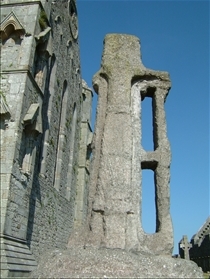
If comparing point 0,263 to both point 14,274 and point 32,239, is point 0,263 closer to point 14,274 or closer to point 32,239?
point 14,274

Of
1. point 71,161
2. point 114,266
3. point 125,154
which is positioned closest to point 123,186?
point 125,154

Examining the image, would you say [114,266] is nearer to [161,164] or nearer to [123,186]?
[123,186]

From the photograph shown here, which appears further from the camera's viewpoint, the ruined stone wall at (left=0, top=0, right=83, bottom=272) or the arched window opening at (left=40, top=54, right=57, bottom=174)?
the arched window opening at (left=40, top=54, right=57, bottom=174)

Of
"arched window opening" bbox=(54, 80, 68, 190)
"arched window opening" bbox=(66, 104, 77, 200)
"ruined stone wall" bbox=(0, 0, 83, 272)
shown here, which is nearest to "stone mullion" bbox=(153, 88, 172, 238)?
"ruined stone wall" bbox=(0, 0, 83, 272)

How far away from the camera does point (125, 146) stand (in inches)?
197

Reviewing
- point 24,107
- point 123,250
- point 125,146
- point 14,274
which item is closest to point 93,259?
point 123,250

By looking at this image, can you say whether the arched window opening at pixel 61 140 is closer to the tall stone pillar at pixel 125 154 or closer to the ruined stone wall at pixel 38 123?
the ruined stone wall at pixel 38 123

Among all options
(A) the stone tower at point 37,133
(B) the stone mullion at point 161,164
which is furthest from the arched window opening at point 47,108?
(B) the stone mullion at point 161,164

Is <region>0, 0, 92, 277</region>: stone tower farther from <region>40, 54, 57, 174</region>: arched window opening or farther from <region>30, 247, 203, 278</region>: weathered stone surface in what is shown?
<region>30, 247, 203, 278</region>: weathered stone surface

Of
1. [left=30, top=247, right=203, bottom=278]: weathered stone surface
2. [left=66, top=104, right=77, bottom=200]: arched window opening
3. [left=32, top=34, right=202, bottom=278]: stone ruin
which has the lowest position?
[left=30, top=247, right=203, bottom=278]: weathered stone surface

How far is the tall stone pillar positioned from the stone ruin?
14mm

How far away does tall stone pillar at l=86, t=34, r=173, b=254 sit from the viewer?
4605 millimetres

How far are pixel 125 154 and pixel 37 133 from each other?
396cm

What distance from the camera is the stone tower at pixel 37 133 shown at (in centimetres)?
723
